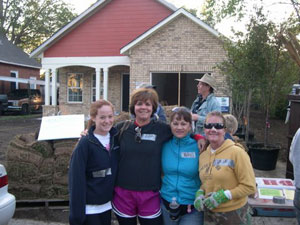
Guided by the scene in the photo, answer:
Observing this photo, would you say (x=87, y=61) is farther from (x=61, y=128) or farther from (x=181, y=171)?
(x=181, y=171)

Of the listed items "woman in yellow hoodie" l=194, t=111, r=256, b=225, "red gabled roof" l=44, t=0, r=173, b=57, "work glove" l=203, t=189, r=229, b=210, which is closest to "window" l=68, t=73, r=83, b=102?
"red gabled roof" l=44, t=0, r=173, b=57

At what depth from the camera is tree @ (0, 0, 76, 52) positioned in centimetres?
3356

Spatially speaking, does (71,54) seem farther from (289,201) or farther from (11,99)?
(289,201)

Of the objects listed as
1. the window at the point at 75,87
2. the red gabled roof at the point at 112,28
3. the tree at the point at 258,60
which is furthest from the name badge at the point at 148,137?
the window at the point at 75,87

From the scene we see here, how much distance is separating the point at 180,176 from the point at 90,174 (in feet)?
2.47

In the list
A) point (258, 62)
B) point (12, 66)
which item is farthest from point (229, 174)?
point (12, 66)

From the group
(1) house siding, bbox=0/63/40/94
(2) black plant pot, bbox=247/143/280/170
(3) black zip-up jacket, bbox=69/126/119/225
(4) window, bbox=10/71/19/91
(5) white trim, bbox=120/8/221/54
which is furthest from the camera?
(4) window, bbox=10/71/19/91

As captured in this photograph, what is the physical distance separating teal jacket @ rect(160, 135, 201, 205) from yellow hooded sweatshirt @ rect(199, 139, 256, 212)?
0.09 meters

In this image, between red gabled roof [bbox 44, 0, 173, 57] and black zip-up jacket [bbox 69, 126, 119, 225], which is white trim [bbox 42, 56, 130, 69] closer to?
red gabled roof [bbox 44, 0, 173, 57]

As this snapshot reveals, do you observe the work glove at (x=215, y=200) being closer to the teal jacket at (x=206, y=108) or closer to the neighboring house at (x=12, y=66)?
the teal jacket at (x=206, y=108)

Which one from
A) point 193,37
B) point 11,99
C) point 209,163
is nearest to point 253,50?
point 193,37

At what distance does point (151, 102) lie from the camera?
2555 mm

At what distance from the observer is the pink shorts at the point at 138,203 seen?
96.3 inches

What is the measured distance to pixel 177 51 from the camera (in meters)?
12.2
